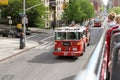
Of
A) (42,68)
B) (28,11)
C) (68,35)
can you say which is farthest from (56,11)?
(42,68)

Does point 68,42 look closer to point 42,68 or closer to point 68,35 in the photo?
point 68,35

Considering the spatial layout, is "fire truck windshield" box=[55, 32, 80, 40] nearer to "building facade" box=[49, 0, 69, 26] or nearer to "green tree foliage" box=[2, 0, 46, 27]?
"green tree foliage" box=[2, 0, 46, 27]

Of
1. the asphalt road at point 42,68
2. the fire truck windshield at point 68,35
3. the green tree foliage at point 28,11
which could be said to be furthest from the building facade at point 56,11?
the fire truck windshield at point 68,35

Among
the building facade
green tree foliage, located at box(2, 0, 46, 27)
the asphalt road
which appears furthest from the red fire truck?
the building facade

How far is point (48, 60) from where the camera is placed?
27.7 m

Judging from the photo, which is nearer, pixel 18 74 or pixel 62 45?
pixel 18 74

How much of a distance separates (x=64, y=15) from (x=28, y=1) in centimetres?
2206

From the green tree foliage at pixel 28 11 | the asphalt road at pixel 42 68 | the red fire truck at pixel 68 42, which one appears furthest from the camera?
the green tree foliage at pixel 28 11

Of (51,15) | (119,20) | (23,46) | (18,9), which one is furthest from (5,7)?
(119,20)

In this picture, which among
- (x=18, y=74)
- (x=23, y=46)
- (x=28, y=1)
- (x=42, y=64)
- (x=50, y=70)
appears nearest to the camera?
(x=18, y=74)

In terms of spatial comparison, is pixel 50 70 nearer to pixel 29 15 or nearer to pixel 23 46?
pixel 23 46

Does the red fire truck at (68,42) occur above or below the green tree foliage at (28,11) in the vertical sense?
below

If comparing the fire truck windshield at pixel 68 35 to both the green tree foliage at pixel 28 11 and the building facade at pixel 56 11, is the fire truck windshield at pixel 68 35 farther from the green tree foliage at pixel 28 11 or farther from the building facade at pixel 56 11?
the building facade at pixel 56 11

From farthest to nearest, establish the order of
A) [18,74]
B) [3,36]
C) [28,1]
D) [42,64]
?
[28,1]
[3,36]
[42,64]
[18,74]
